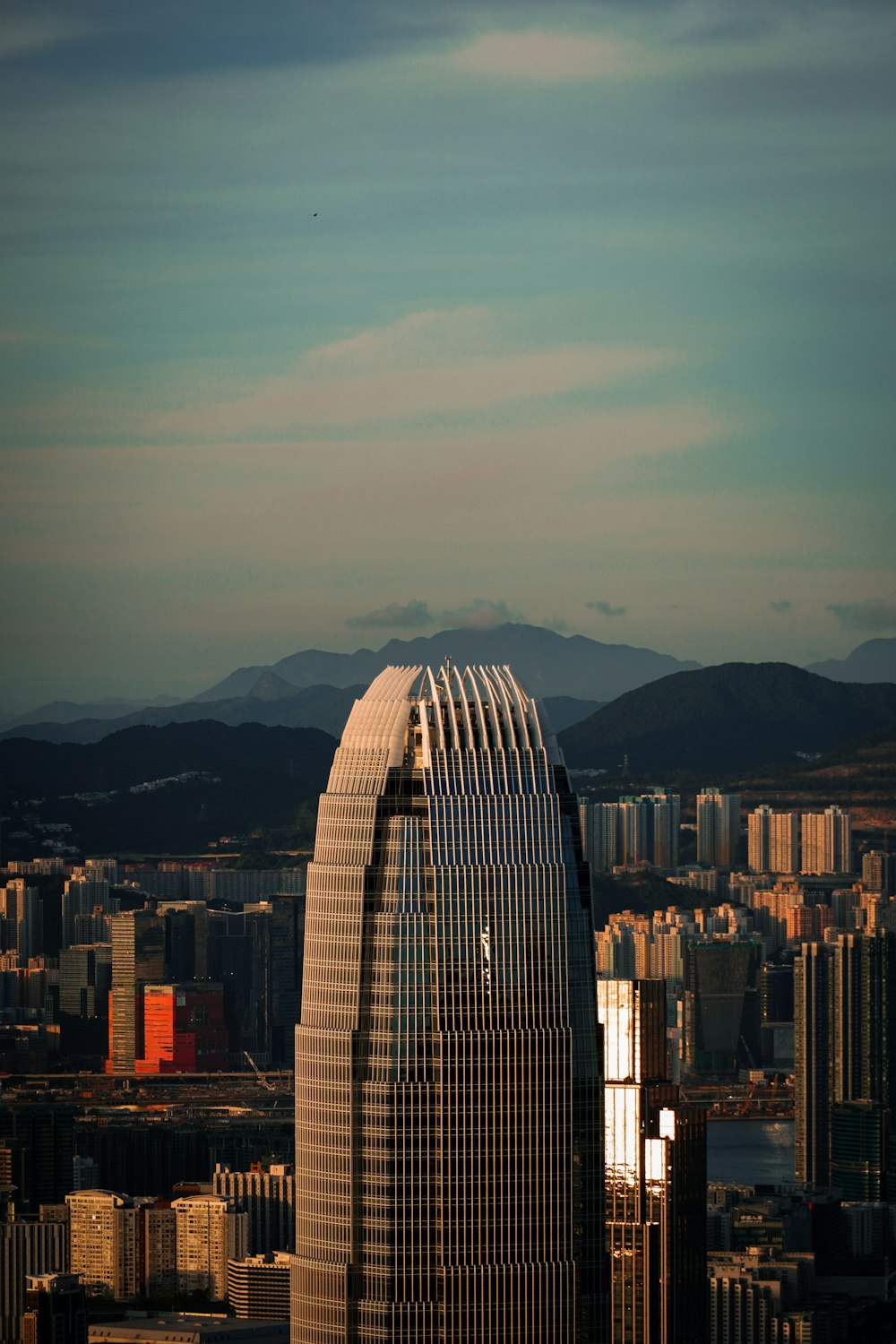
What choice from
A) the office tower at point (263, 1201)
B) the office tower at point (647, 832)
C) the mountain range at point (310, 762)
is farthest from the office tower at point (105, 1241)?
the office tower at point (647, 832)

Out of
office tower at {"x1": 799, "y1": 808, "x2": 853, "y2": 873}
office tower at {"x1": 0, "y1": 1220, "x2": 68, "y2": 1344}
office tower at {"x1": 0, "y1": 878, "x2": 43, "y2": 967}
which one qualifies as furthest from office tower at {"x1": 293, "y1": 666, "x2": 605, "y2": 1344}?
office tower at {"x1": 799, "y1": 808, "x2": 853, "y2": 873}

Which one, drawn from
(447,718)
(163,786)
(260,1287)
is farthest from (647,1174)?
(163,786)

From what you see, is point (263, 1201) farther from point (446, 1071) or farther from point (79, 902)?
point (79, 902)

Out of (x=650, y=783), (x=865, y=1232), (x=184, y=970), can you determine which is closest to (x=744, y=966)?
(x=650, y=783)

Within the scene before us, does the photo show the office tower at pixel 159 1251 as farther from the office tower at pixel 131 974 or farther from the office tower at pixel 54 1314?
the office tower at pixel 131 974

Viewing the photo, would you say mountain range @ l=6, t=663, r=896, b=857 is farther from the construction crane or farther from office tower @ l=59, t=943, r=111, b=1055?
the construction crane
